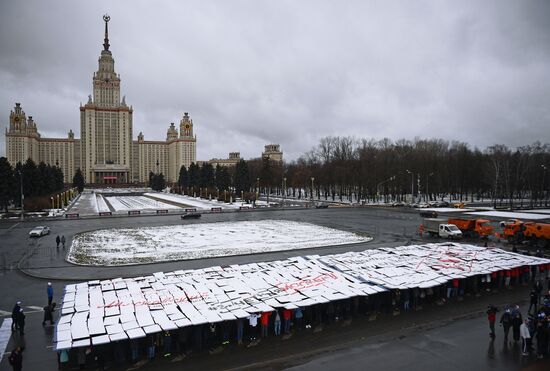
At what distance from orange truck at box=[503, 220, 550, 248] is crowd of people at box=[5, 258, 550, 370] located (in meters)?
15.8

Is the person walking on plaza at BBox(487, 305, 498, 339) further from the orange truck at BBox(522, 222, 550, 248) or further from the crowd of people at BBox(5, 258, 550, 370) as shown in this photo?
the orange truck at BBox(522, 222, 550, 248)

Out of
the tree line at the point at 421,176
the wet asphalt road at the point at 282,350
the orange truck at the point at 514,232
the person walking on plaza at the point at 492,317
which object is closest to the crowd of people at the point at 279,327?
the person walking on plaza at the point at 492,317

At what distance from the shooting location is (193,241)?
35.1 metres

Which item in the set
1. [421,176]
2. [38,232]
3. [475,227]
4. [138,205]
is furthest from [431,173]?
[38,232]

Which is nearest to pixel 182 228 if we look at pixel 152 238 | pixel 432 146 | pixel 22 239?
pixel 152 238

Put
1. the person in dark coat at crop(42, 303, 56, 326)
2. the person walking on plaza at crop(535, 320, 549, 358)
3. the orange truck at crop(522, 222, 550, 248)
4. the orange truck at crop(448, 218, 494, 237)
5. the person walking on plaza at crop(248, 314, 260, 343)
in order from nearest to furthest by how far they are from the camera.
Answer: the person walking on plaza at crop(535, 320, 549, 358), the person walking on plaza at crop(248, 314, 260, 343), the person in dark coat at crop(42, 303, 56, 326), the orange truck at crop(522, 222, 550, 248), the orange truck at crop(448, 218, 494, 237)

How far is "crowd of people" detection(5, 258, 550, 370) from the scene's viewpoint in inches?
476

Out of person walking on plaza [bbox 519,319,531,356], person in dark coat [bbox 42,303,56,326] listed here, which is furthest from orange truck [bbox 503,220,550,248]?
person in dark coat [bbox 42,303,56,326]

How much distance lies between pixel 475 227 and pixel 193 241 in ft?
91.9

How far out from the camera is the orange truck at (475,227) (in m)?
35.9

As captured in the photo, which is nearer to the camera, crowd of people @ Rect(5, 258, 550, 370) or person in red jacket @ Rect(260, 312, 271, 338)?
crowd of people @ Rect(5, 258, 550, 370)

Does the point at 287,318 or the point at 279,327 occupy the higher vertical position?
the point at 287,318

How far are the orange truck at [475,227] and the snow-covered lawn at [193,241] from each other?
10.1m

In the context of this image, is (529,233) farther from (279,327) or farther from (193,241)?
(193,241)
